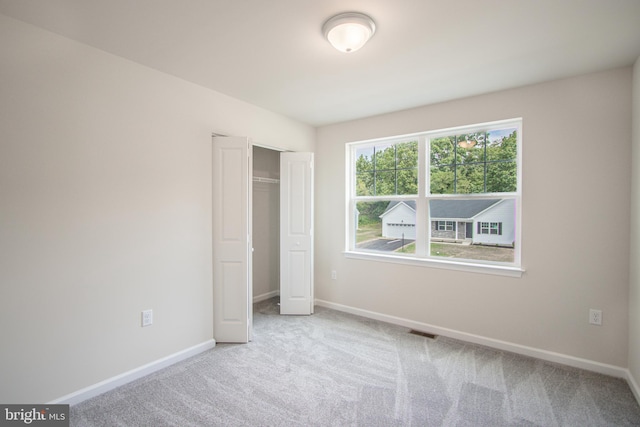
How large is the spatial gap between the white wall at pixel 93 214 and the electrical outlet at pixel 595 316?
3.45 metres

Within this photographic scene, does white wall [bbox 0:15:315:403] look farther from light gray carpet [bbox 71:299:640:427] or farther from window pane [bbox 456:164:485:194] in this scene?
window pane [bbox 456:164:485:194]

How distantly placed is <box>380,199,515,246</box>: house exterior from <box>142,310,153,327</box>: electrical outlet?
2.71 m

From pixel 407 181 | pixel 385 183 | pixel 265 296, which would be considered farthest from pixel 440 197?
pixel 265 296

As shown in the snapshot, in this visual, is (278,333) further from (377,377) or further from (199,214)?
(199,214)

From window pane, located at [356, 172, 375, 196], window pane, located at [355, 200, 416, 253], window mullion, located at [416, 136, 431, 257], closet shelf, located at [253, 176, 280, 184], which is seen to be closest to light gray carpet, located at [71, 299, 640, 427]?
window mullion, located at [416, 136, 431, 257]

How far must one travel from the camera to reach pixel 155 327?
8.28ft

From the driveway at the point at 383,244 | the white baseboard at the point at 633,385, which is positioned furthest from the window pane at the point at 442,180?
the white baseboard at the point at 633,385

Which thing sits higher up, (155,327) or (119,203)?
(119,203)

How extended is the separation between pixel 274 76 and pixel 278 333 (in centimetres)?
262

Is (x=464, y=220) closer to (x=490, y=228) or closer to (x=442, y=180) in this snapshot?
(x=490, y=228)

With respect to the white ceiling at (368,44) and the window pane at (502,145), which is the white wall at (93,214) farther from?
the window pane at (502,145)

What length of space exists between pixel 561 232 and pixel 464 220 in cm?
84

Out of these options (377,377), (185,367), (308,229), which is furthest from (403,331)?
(185,367)

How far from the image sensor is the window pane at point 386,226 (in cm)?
358
